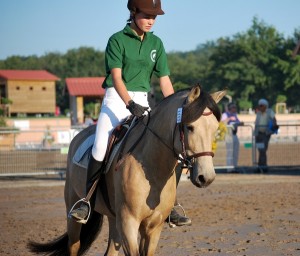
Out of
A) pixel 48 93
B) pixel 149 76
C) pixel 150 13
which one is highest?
pixel 150 13

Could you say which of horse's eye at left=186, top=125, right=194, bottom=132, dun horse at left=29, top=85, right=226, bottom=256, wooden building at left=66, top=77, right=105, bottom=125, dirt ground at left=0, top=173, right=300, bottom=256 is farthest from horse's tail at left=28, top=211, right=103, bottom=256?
wooden building at left=66, top=77, right=105, bottom=125

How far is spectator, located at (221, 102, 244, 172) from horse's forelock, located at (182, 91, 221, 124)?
15.4 meters

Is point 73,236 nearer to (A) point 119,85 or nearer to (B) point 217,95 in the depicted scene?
(A) point 119,85

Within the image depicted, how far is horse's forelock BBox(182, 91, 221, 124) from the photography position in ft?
19.7

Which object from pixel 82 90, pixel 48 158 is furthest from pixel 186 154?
pixel 82 90

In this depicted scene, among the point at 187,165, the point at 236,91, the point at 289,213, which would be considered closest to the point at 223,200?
the point at 289,213

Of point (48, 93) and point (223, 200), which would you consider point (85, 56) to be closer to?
point (48, 93)

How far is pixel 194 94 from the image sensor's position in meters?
6.11

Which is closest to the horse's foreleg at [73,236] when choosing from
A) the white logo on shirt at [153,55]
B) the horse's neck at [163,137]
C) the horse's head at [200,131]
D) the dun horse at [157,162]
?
the dun horse at [157,162]

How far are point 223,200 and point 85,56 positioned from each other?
109007 mm

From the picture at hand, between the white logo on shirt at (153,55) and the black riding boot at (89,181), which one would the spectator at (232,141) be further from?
the black riding boot at (89,181)

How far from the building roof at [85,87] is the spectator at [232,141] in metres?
47.3

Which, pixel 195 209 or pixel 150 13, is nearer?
pixel 150 13

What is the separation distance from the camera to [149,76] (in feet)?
24.9
